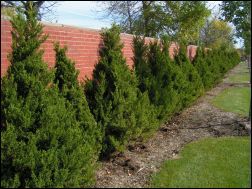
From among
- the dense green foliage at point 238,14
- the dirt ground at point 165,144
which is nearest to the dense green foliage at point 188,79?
the dirt ground at point 165,144

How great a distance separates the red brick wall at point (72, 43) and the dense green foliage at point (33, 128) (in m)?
0.45

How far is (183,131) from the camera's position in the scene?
8.84m

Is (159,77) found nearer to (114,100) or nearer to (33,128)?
(114,100)

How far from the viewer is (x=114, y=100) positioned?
6637 mm

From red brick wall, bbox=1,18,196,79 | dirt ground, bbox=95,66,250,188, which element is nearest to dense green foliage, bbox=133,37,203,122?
dirt ground, bbox=95,66,250,188

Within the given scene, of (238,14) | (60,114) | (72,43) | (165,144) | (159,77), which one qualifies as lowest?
(165,144)

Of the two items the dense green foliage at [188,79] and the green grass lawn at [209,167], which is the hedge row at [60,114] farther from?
the dense green foliage at [188,79]

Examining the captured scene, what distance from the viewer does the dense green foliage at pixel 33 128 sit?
4.52 metres

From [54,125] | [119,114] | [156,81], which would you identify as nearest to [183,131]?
[156,81]

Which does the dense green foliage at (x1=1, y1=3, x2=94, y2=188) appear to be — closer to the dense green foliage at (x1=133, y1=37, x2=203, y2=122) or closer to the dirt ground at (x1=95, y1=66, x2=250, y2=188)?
the dirt ground at (x1=95, y1=66, x2=250, y2=188)

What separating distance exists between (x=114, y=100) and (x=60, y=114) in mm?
1715

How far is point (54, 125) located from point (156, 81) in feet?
14.1

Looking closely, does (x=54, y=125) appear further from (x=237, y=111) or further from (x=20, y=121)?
(x=237, y=111)

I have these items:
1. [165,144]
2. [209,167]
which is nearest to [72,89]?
[209,167]
